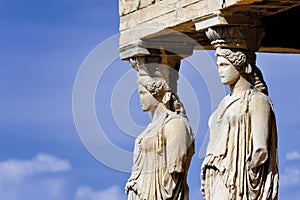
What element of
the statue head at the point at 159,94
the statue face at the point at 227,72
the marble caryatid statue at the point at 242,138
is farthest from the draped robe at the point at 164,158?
the statue face at the point at 227,72

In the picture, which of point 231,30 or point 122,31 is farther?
point 122,31

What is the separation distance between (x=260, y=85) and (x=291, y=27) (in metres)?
2.78

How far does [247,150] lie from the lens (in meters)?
21.9

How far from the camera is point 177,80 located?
24.7 m

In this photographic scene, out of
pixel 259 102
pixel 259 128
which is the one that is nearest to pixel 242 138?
pixel 259 128

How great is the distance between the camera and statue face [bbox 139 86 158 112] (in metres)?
24.4

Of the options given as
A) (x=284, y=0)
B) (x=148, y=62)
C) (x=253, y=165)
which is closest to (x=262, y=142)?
(x=253, y=165)

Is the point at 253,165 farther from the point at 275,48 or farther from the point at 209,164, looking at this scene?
the point at 275,48

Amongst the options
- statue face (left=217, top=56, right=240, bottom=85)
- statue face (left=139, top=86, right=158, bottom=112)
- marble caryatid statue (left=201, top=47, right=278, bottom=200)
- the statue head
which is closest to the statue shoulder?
marble caryatid statue (left=201, top=47, right=278, bottom=200)

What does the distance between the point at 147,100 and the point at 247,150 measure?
2.94m

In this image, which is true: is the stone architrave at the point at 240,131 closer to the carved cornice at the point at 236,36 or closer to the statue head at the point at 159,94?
the carved cornice at the point at 236,36

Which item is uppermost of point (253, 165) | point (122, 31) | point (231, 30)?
point (122, 31)

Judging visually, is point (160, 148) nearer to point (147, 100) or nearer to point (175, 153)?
point (175, 153)

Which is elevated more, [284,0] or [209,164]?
[284,0]
